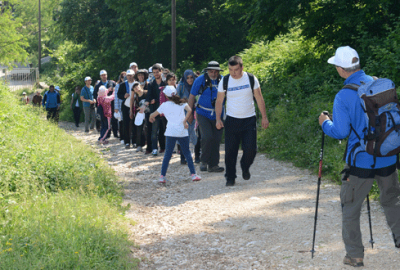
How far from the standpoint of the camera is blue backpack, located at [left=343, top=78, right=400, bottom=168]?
4051mm

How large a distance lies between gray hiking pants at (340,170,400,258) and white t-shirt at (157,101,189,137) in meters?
4.59

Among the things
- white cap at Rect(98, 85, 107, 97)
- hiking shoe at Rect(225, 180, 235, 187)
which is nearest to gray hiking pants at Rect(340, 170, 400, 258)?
hiking shoe at Rect(225, 180, 235, 187)

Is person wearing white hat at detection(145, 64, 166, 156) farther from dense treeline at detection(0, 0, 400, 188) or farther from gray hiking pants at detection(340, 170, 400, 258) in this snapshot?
gray hiking pants at detection(340, 170, 400, 258)

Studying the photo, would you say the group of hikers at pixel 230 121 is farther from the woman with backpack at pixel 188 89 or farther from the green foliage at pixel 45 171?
the green foliage at pixel 45 171

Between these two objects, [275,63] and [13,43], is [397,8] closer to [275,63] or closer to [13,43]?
[275,63]

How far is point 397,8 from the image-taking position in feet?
44.6

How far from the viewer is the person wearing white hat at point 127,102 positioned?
12.8 metres

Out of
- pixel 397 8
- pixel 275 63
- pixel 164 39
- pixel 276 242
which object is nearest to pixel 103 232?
pixel 276 242

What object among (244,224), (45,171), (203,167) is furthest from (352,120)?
(203,167)

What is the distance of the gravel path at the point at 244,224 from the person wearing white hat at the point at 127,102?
13.2ft

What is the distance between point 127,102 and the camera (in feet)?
42.4

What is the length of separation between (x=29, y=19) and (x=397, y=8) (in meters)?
59.8

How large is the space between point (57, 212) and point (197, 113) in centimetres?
411

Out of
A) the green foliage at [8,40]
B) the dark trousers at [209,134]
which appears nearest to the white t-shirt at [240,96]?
the dark trousers at [209,134]
